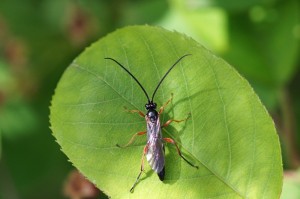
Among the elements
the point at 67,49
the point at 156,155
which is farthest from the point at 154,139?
the point at 67,49

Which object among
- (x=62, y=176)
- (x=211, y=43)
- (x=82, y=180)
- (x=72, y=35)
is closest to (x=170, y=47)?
(x=82, y=180)

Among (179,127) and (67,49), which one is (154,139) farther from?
(67,49)

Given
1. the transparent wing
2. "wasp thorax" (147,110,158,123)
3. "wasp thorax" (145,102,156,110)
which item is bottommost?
the transparent wing

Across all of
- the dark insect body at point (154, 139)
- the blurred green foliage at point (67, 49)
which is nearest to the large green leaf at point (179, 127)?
the dark insect body at point (154, 139)

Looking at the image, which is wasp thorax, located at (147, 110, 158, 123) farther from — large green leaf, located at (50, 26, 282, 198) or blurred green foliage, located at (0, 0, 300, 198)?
blurred green foliage, located at (0, 0, 300, 198)

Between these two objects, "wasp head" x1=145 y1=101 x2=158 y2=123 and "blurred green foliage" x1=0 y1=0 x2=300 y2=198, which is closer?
"wasp head" x1=145 y1=101 x2=158 y2=123

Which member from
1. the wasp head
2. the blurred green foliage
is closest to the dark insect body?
the wasp head

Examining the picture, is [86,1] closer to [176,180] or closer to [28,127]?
[28,127]
